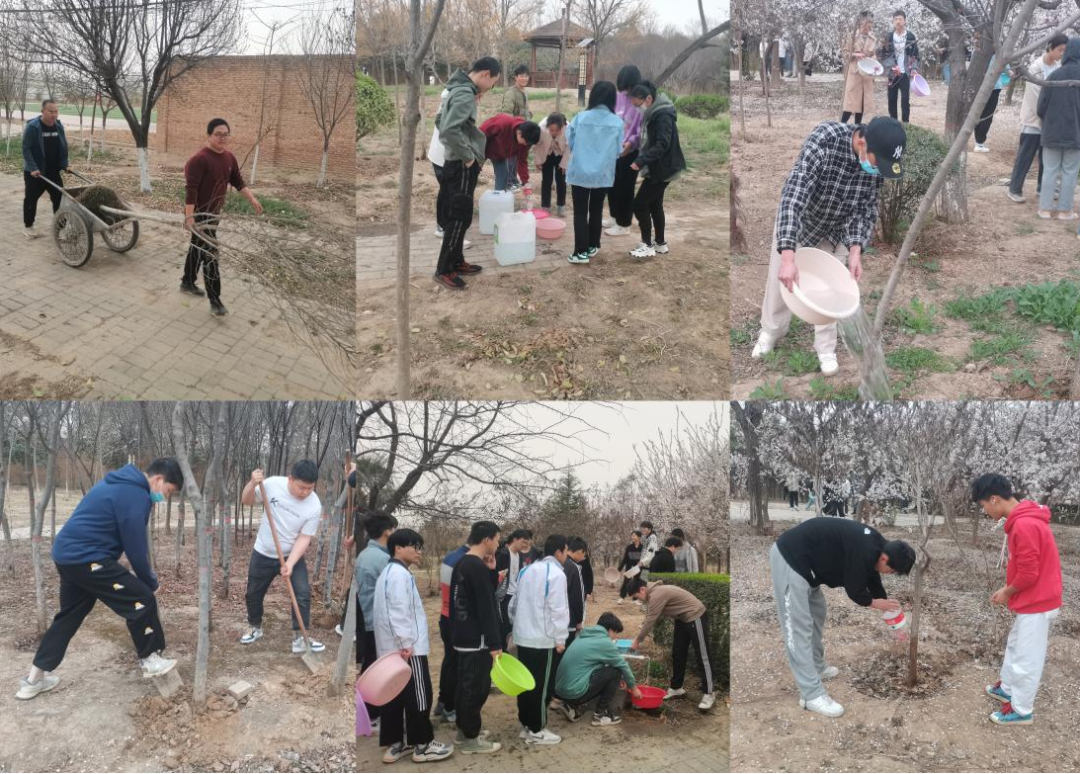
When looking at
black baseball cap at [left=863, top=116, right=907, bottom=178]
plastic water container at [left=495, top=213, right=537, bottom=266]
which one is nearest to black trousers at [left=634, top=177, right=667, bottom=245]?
plastic water container at [left=495, top=213, right=537, bottom=266]

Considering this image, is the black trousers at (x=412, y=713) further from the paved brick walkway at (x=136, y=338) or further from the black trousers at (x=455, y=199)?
the black trousers at (x=455, y=199)

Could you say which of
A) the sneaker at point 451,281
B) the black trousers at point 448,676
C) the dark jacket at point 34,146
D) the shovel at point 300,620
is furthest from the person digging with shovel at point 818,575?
the dark jacket at point 34,146

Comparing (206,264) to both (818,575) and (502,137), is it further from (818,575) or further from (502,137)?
(818,575)

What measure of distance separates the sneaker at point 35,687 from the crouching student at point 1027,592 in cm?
445

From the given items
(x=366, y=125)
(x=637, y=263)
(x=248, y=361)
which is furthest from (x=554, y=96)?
(x=248, y=361)

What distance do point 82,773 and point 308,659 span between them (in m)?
1.05

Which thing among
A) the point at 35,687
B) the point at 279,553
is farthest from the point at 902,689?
the point at 35,687

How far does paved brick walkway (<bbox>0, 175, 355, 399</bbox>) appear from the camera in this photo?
15.6 feet

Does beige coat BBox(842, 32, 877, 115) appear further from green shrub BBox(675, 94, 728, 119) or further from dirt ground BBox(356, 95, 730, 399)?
green shrub BBox(675, 94, 728, 119)

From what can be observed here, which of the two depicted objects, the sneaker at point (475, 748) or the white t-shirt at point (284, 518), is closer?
the sneaker at point (475, 748)

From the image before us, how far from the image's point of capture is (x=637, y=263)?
594 cm

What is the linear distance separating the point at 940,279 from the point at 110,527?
535cm

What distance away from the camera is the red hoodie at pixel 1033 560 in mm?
3541

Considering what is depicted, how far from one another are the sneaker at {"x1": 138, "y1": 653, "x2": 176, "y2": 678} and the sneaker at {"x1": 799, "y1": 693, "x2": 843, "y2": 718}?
10.1 feet
